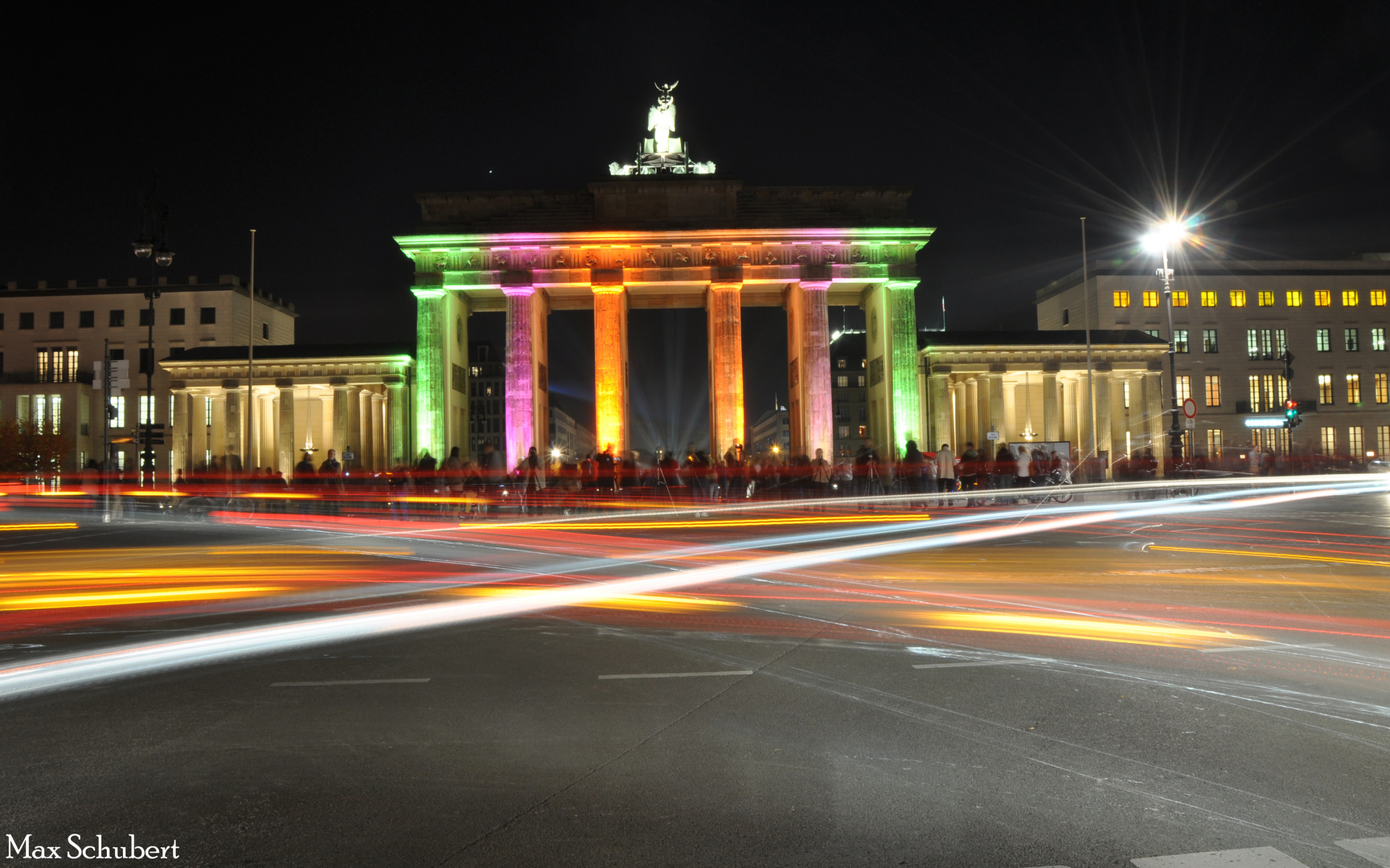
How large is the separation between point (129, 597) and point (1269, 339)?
73899mm

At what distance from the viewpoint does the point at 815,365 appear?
148 feet

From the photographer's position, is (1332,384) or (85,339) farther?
(85,339)

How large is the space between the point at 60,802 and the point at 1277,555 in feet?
48.7

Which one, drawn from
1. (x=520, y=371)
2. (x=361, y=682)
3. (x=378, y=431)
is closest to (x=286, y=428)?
(x=378, y=431)

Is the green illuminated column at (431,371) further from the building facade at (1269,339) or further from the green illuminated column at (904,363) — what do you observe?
the building facade at (1269,339)

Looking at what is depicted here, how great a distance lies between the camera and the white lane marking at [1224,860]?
3.38 meters

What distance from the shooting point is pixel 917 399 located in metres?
45.4

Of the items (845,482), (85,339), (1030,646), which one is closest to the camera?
(1030,646)

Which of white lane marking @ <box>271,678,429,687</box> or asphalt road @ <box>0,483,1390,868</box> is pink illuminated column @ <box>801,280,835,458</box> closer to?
asphalt road @ <box>0,483,1390,868</box>

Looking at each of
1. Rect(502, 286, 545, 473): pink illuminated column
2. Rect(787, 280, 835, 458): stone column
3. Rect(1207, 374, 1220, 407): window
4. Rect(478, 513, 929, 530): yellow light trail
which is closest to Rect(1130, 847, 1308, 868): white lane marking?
Rect(478, 513, 929, 530): yellow light trail

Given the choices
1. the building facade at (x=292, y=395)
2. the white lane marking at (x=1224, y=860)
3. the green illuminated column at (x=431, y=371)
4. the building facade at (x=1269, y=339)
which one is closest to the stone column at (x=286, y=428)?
the building facade at (x=292, y=395)

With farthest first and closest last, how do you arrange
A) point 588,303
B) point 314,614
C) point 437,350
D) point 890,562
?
1. point 588,303
2. point 437,350
3. point 890,562
4. point 314,614

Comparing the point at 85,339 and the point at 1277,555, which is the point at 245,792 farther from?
the point at 85,339

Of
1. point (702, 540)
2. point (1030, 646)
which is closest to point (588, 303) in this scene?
point (702, 540)
